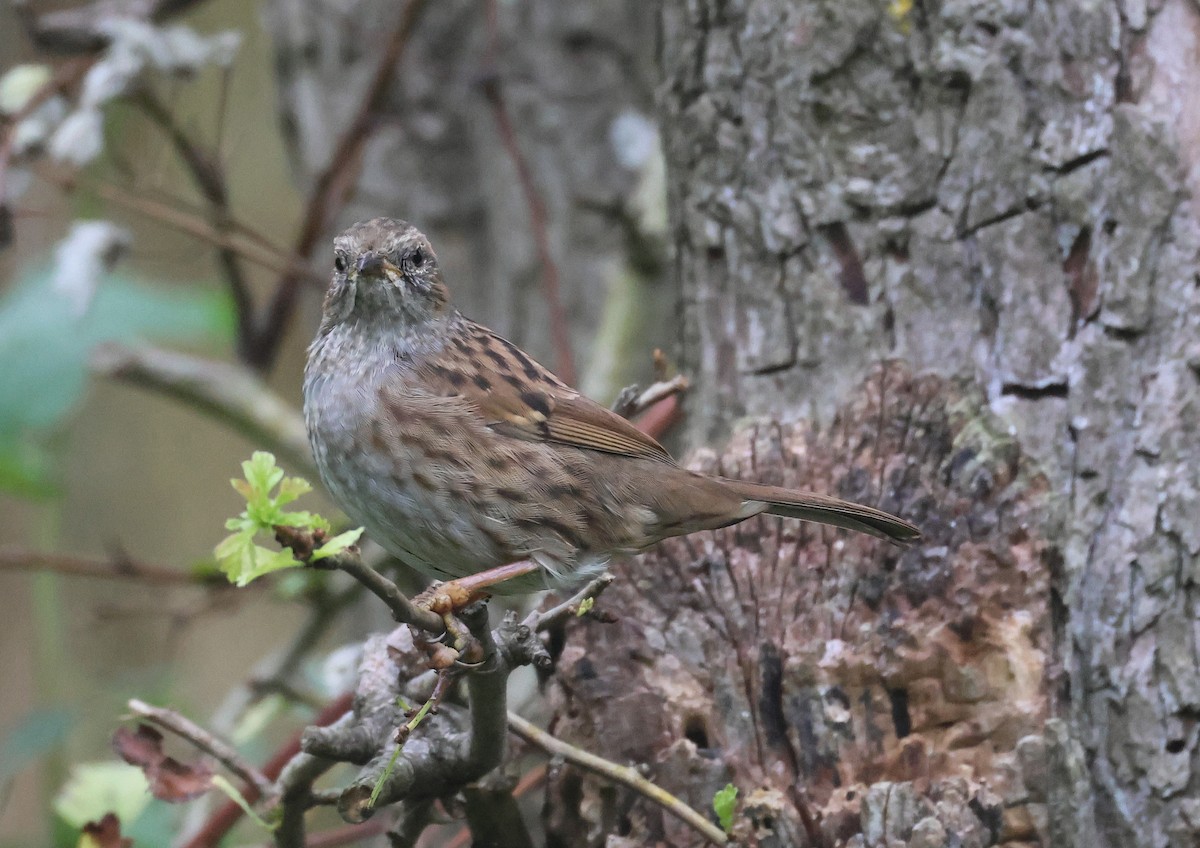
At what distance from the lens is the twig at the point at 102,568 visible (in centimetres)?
422

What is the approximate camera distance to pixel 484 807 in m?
2.56

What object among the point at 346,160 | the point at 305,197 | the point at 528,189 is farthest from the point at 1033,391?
the point at 305,197

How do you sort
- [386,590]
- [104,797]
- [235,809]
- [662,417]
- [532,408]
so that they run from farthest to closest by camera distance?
[662,417] → [104,797] → [532,408] → [235,809] → [386,590]

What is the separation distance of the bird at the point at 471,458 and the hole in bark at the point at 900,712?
1.09ft

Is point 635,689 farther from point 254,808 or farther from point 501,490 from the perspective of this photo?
point 254,808

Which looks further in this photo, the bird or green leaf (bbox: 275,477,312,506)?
the bird

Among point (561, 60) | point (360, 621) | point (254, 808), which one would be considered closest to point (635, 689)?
point (254, 808)

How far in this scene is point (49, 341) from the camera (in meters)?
4.21

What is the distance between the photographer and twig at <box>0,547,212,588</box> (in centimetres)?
422

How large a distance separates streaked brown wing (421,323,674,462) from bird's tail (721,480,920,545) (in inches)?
10.9

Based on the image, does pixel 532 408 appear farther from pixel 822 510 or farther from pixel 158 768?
pixel 158 768

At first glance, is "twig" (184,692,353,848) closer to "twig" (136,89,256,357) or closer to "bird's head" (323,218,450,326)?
"bird's head" (323,218,450,326)

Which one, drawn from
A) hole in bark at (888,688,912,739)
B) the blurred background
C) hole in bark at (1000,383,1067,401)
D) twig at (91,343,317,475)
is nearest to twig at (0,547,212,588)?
the blurred background

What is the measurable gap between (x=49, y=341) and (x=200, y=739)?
230 centimetres
